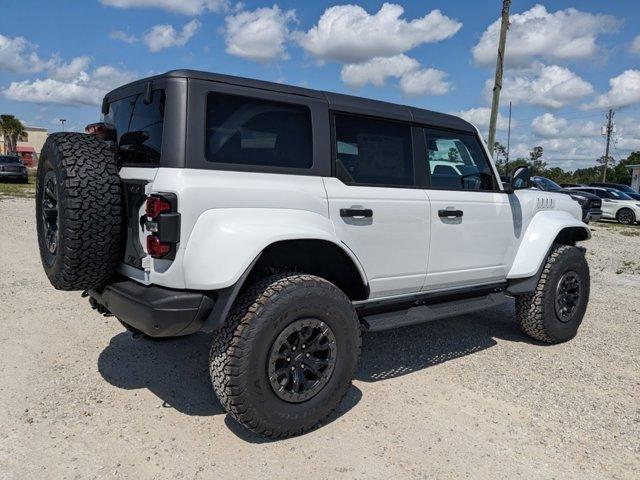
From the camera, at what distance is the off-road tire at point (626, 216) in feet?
65.5

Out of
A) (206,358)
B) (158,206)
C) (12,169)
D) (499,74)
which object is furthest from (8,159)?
(158,206)

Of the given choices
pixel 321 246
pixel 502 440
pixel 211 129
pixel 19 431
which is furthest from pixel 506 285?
pixel 19 431

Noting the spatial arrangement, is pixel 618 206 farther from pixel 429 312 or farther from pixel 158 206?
pixel 158 206

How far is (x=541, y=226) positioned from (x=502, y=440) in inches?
90.8

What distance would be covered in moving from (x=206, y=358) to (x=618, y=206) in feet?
67.6

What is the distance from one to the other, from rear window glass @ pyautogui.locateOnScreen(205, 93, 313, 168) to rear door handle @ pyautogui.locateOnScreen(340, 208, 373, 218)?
367 mm

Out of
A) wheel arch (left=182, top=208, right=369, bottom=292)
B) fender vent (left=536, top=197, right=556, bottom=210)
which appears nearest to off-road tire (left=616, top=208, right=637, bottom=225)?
fender vent (left=536, top=197, right=556, bottom=210)

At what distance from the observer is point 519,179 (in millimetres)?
4367

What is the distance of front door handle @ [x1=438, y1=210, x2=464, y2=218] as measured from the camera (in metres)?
3.86

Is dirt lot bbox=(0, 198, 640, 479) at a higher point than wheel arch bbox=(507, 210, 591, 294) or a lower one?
lower

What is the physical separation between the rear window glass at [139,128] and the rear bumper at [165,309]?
717 millimetres

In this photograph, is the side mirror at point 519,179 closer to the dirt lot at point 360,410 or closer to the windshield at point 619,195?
the dirt lot at point 360,410

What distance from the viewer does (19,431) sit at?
9.74 ft

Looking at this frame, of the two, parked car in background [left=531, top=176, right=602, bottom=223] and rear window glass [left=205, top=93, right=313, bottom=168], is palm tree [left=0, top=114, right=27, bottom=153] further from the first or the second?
rear window glass [left=205, top=93, right=313, bottom=168]
